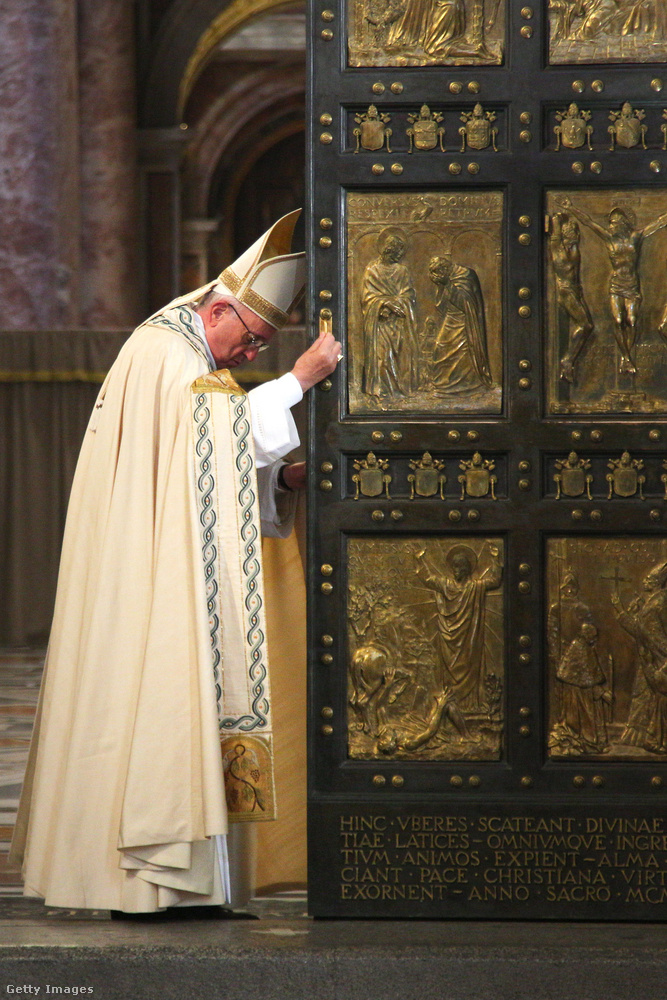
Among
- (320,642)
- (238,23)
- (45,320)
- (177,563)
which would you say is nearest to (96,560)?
(177,563)

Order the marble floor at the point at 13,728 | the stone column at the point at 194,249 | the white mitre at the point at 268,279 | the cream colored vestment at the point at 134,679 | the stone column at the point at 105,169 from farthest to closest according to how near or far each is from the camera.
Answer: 1. the stone column at the point at 194,249
2. the stone column at the point at 105,169
3. the marble floor at the point at 13,728
4. the white mitre at the point at 268,279
5. the cream colored vestment at the point at 134,679

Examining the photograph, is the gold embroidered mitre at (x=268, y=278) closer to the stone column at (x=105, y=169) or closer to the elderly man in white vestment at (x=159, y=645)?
the elderly man in white vestment at (x=159, y=645)

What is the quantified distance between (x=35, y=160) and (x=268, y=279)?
7.68 meters

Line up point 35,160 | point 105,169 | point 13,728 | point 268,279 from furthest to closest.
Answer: point 105,169, point 35,160, point 13,728, point 268,279

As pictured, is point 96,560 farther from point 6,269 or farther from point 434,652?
point 6,269

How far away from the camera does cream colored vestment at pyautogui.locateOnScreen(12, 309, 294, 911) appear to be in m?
3.39

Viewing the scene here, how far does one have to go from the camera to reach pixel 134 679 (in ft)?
11.5

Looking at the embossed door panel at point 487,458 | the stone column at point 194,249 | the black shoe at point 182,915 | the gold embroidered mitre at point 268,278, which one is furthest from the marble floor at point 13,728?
the stone column at point 194,249

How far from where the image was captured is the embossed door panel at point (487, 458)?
357 cm

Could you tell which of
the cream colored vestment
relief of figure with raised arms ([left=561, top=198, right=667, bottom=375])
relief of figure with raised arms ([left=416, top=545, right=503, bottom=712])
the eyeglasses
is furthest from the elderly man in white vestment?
relief of figure with raised arms ([left=561, top=198, right=667, bottom=375])

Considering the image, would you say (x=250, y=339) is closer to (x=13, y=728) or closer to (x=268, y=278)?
(x=268, y=278)

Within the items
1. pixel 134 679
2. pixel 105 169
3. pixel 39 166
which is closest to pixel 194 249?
pixel 105 169

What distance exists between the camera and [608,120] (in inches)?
141
